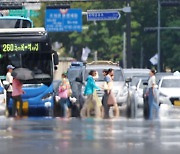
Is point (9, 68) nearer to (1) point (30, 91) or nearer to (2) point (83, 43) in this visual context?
(1) point (30, 91)

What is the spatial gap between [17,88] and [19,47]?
98.8 inches

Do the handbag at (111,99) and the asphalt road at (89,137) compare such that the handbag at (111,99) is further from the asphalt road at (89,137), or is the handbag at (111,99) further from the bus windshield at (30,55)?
the asphalt road at (89,137)

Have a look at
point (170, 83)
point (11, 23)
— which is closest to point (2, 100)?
point (11, 23)

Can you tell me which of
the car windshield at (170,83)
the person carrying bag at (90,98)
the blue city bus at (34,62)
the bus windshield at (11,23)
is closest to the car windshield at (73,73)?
the car windshield at (170,83)

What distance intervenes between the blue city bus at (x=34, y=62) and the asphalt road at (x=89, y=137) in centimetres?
677

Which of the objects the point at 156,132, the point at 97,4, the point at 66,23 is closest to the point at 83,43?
the point at 97,4

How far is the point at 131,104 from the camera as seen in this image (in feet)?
92.5

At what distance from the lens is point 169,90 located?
110ft

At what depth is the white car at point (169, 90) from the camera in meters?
32.7

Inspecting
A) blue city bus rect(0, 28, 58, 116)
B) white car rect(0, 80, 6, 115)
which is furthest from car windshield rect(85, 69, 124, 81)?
white car rect(0, 80, 6, 115)

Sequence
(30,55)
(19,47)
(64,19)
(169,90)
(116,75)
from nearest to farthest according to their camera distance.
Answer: (30,55)
(19,47)
(116,75)
(169,90)
(64,19)

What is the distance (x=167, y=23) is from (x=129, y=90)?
4181 cm

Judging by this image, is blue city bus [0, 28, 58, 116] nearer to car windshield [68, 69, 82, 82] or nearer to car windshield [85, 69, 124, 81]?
car windshield [85, 69, 124, 81]

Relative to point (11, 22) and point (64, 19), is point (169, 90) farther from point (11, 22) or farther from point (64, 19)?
point (64, 19)
